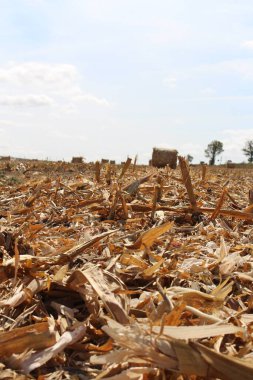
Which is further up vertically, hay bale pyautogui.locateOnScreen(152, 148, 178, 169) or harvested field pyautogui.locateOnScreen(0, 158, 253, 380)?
hay bale pyautogui.locateOnScreen(152, 148, 178, 169)

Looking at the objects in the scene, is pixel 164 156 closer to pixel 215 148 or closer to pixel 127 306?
pixel 127 306

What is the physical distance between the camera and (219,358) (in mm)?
1349

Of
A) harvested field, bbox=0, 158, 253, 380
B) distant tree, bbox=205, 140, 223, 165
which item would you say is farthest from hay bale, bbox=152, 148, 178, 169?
distant tree, bbox=205, 140, 223, 165

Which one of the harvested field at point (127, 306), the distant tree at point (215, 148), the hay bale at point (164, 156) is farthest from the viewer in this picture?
the distant tree at point (215, 148)

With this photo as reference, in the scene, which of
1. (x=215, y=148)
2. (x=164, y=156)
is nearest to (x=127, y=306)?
(x=164, y=156)

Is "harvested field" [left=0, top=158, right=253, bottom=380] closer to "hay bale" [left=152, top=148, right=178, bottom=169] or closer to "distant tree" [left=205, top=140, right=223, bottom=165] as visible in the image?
"hay bale" [left=152, top=148, right=178, bottom=169]

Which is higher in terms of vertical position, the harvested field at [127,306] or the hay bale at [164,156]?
the hay bale at [164,156]

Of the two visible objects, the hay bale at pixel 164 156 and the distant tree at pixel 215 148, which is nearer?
the hay bale at pixel 164 156

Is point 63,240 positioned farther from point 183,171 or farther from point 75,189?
point 75,189

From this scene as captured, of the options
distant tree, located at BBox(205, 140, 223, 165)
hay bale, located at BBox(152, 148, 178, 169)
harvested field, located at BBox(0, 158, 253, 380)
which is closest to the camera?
harvested field, located at BBox(0, 158, 253, 380)

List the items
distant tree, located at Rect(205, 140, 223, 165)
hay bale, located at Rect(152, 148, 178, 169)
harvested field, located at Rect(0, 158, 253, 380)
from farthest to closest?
1. distant tree, located at Rect(205, 140, 223, 165)
2. hay bale, located at Rect(152, 148, 178, 169)
3. harvested field, located at Rect(0, 158, 253, 380)

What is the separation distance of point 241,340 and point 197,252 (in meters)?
0.93

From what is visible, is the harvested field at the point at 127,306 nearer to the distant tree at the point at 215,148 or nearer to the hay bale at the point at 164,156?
the hay bale at the point at 164,156

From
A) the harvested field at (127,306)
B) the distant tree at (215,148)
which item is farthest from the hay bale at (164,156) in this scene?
the distant tree at (215,148)
